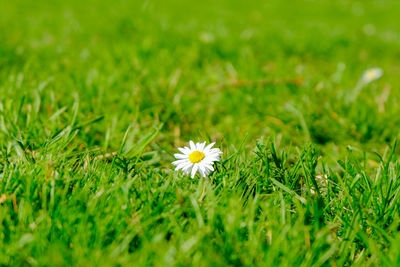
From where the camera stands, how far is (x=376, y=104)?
7.91 ft

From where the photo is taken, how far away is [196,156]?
54.6 inches

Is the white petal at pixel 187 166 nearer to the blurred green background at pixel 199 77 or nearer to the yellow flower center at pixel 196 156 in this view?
the yellow flower center at pixel 196 156

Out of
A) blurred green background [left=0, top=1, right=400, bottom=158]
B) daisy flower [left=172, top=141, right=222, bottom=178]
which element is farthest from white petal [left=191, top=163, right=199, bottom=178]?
blurred green background [left=0, top=1, right=400, bottom=158]

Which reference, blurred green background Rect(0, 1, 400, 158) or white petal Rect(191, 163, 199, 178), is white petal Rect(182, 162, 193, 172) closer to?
white petal Rect(191, 163, 199, 178)

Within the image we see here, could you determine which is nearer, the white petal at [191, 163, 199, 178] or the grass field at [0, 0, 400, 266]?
the grass field at [0, 0, 400, 266]

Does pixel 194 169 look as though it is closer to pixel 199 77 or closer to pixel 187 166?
pixel 187 166

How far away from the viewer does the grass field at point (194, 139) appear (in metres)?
1.11

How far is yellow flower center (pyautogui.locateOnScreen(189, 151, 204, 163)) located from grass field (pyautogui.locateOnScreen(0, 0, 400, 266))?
0.08 metres

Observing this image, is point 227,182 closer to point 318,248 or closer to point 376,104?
point 318,248

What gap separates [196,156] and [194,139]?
0.44 metres

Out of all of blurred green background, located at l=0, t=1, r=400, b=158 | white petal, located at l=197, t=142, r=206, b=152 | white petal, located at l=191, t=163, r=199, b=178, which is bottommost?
white petal, located at l=191, t=163, r=199, b=178

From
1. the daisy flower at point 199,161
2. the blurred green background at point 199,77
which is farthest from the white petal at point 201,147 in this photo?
the blurred green background at point 199,77

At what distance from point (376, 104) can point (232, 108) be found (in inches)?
37.9

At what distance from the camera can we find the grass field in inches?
43.8
